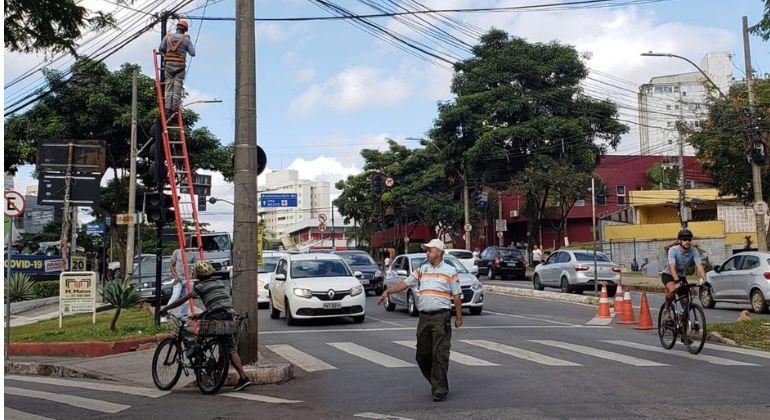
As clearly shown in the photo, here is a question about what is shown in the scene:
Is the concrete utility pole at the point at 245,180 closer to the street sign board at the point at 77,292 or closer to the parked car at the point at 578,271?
the street sign board at the point at 77,292

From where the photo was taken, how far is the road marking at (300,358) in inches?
448

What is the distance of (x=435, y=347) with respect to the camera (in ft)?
28.2

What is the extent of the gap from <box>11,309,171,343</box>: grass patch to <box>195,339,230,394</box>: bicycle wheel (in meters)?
5.42

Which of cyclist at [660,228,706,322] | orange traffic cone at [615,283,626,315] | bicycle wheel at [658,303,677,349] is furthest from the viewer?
orange traffic cone at [615,283,626,315]

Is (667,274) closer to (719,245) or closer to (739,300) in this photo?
(739,300)

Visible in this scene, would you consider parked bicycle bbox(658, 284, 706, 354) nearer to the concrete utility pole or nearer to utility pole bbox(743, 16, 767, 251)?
the concrete utility pole

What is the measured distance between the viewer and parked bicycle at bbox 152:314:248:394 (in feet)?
30.8

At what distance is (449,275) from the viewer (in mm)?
8977

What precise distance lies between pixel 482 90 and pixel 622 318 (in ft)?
116

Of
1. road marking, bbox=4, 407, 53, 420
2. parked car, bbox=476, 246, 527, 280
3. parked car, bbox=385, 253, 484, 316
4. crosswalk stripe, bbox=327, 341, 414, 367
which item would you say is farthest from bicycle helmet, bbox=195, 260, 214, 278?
parked car, bbox=476, 246, 527, 280

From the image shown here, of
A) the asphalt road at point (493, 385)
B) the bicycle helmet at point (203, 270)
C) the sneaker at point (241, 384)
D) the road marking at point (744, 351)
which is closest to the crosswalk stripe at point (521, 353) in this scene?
the asphalt road at point (493, 385)

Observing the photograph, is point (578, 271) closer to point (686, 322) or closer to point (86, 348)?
point (686, 322)

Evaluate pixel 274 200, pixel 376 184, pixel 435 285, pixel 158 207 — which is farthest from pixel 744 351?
pixel 274 200

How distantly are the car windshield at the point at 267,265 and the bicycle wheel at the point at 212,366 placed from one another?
50.2 feet
